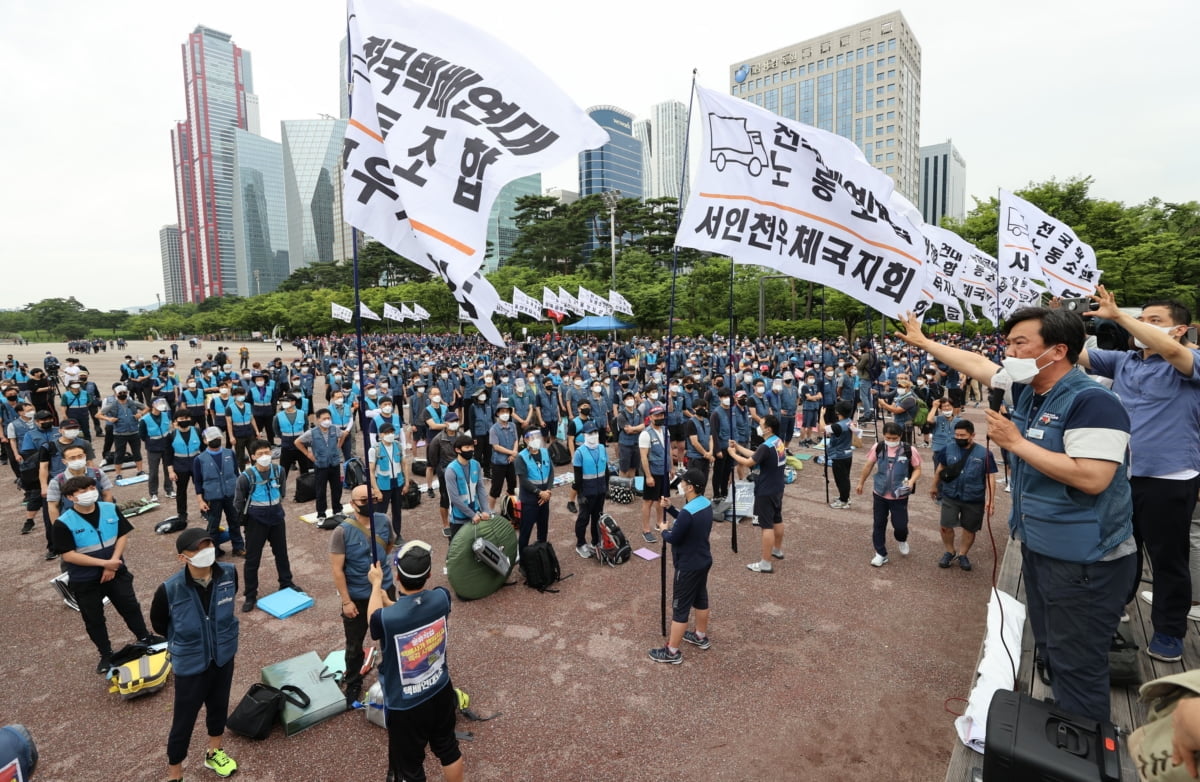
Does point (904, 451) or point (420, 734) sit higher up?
point (904, 451)

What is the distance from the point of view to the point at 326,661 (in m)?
5.81

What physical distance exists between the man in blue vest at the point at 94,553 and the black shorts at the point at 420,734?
369cm

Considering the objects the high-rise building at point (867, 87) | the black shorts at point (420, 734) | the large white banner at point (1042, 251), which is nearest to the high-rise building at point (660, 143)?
the high-rise building at point (867, 87)

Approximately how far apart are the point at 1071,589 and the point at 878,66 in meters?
118

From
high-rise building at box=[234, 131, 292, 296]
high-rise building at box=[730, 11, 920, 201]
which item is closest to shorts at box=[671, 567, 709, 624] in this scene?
high-rise building at box=[730, 11, 920, 201]

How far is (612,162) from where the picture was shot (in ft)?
437

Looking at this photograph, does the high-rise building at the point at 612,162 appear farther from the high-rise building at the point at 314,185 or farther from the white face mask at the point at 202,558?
the white face mask at the point at 202,558

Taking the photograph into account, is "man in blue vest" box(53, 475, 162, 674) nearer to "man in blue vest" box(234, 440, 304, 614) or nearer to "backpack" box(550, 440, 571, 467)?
"man in blue vest" box(234, 440, 304, 614)

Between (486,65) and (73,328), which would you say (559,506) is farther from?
(73,328)

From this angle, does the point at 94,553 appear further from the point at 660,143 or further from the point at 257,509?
the point at 660,143

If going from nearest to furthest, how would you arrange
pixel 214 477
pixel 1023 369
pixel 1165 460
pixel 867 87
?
1. pixel 1023 369
2. pixel 1165 460
3. pixel 214 477
4. pixel 867 87

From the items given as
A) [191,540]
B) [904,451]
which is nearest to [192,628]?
[191,540]

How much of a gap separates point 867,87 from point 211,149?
177m

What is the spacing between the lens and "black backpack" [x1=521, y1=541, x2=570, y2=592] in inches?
293
